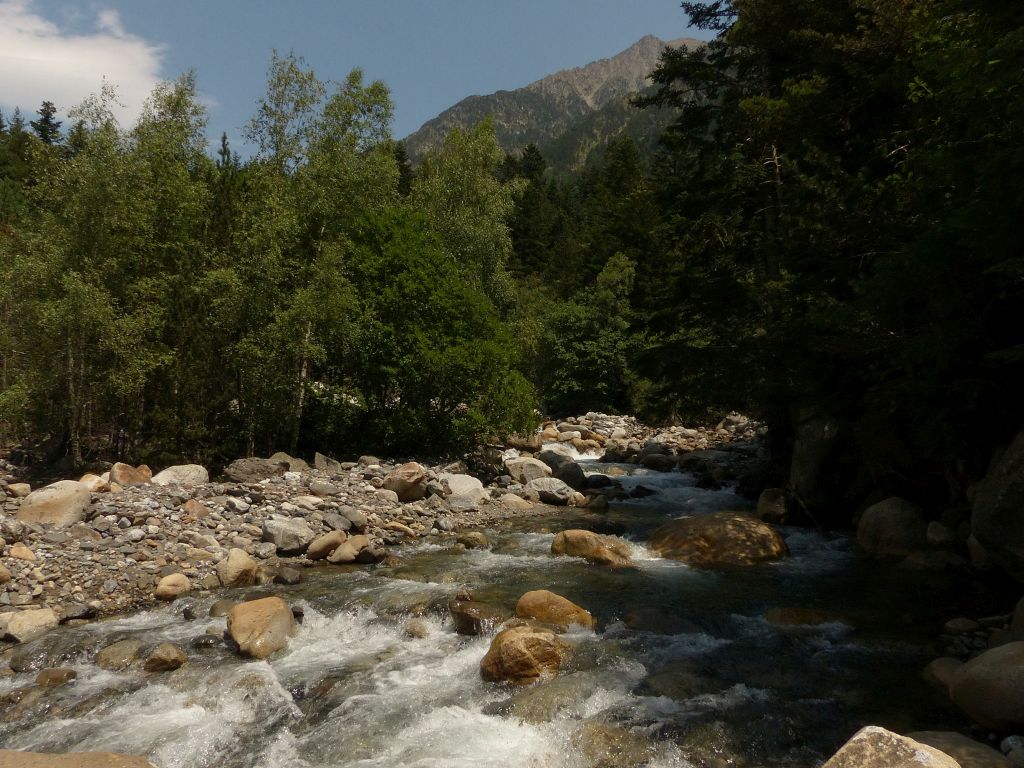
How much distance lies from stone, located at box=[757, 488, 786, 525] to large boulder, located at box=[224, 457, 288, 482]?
9899 millimetres

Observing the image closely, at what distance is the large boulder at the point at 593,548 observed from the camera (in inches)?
408

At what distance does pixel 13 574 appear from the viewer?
27.3ft

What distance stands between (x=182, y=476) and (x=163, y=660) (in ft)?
23.0

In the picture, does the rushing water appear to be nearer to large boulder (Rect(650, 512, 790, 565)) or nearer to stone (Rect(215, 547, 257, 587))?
stone (Rect(215, 547, 257, 587))

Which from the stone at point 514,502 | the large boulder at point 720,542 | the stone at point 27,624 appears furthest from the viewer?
the stone at point 514,502

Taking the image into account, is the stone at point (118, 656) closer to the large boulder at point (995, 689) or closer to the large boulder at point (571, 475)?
the large boulder at point (995, 689)

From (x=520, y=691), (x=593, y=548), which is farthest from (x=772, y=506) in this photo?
(x=520, y=691)

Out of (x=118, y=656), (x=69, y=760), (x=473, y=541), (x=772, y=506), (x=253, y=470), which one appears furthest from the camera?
(x=253, y=470)

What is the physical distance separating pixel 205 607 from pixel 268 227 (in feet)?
31.8

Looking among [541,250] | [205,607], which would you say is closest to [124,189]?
[205,607]

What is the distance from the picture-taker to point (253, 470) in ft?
44.4

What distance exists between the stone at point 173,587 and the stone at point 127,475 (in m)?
3.86

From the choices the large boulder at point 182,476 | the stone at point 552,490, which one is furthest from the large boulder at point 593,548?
the large boulder at point 182,476

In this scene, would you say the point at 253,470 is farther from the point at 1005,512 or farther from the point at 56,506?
the point at 1005,512
